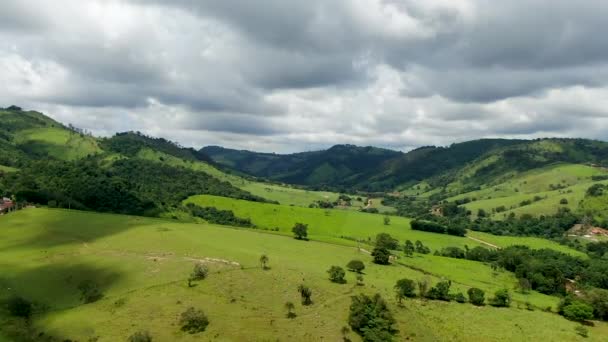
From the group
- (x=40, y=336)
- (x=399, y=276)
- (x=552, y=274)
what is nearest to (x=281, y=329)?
(x=40, y=336)

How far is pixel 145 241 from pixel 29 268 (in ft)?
120

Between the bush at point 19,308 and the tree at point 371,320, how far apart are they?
74492 millimetres

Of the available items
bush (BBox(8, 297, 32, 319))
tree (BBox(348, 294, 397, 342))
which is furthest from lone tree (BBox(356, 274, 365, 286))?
bush (BBox(8, 297, 32, 319))

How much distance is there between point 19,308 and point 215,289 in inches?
1743

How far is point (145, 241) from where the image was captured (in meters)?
156

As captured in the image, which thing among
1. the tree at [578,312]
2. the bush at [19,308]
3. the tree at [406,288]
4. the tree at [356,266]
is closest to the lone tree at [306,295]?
the tree at [406,288]

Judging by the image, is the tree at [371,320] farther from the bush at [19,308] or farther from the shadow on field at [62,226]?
the shadow on field at [62,226]

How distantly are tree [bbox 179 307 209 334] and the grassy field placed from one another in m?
1.55

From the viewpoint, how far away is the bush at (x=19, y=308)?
10119 centimetres

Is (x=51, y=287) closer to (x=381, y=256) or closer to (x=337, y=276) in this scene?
A: (x=337, y=276)

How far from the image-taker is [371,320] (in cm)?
9906

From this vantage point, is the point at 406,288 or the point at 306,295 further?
the point at 406,288

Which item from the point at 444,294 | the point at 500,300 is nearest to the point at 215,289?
the point at 444,294

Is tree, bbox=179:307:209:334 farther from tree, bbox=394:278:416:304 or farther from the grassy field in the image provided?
tree, bbox=394:278:416:304
